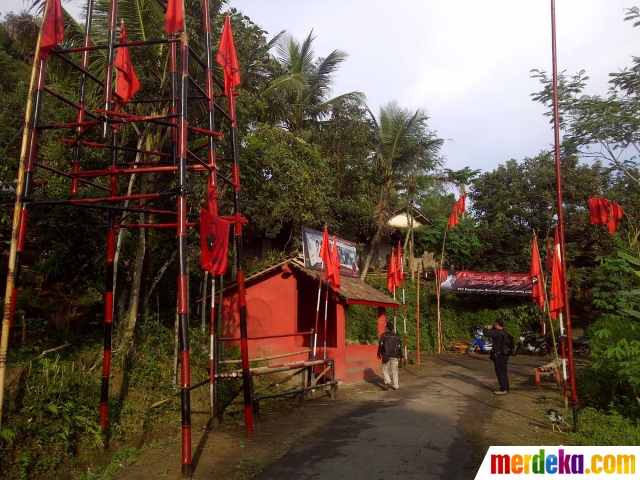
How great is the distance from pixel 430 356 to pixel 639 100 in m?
13.1

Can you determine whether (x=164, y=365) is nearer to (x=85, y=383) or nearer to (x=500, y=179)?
(x=85, y=383)

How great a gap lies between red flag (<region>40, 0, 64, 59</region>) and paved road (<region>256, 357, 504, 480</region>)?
18.1 feet

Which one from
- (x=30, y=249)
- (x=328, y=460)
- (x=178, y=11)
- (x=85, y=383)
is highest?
(x=178, y=11)

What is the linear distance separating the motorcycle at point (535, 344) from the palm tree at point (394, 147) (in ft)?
25.6

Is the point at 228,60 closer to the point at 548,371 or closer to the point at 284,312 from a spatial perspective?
the point at 284,312

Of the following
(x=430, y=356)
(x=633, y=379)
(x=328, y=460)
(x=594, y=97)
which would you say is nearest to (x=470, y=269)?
(x=430, y=356)

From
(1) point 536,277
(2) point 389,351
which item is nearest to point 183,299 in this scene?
(2) point 389,351

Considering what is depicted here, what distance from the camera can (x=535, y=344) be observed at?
77.7 ft

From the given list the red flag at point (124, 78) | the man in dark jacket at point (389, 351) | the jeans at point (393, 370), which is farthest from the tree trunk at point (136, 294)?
the jeans at point (393, 370)

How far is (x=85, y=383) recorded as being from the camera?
845 centimetres

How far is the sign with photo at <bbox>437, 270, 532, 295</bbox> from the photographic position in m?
25.4

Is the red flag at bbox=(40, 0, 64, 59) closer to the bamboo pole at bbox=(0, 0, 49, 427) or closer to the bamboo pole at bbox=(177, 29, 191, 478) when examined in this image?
the bamboo pole at bbox=(0, 0, 49, 427)

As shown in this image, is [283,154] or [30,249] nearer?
[30,249]

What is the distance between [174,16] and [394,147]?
18698 mm
